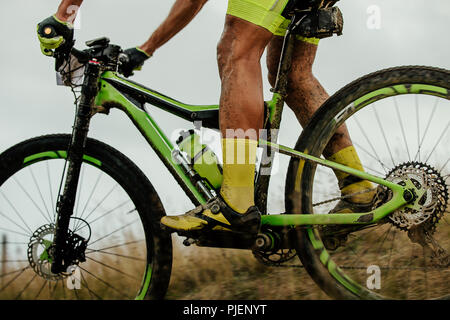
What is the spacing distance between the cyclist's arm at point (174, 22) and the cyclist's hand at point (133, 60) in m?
0.03

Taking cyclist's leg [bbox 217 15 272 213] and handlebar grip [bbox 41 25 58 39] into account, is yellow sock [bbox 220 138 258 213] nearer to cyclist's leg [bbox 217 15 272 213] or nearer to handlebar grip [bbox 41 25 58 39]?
cyclist's leg [bbox 217 15 272 213]

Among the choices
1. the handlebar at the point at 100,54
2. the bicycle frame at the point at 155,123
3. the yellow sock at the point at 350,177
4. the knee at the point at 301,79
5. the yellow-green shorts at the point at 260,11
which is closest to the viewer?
the yellow-green shorts at the point at 260,11

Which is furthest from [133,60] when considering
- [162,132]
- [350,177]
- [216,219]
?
[350,177]

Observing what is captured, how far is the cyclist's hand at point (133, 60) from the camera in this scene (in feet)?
10.9

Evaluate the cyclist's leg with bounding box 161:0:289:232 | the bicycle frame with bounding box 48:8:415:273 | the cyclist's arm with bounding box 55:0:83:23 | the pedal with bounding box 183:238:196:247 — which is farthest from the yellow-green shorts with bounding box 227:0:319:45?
the pedal with bounding box 183:238:196:247

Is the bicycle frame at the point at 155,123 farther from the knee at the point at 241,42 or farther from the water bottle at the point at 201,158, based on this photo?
the knee at the point at 241,42

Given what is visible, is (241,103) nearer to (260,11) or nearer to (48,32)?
(260,11)

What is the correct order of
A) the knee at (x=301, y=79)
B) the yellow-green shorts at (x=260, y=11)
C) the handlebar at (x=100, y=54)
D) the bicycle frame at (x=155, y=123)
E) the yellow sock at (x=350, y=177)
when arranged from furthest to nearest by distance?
the knee at (x=301, y=79), the handlebar at (x=100, y=54), the yellow sock at (x=350, y=177), the bicycle frame at (x=155, y=123), the yellow-green shorts at (x=260, y=11)

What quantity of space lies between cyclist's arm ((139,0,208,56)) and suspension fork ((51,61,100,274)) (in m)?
0.33

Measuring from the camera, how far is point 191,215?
3033 mm

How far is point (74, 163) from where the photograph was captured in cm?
335

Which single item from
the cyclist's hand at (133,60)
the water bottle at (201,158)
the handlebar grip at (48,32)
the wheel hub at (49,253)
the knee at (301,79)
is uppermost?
the handlebar grip at (48,32)

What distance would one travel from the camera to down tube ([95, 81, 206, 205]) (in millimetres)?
3219

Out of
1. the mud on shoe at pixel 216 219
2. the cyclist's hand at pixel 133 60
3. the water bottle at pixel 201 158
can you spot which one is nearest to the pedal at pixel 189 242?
the mud on shoe at pixel 216 219
